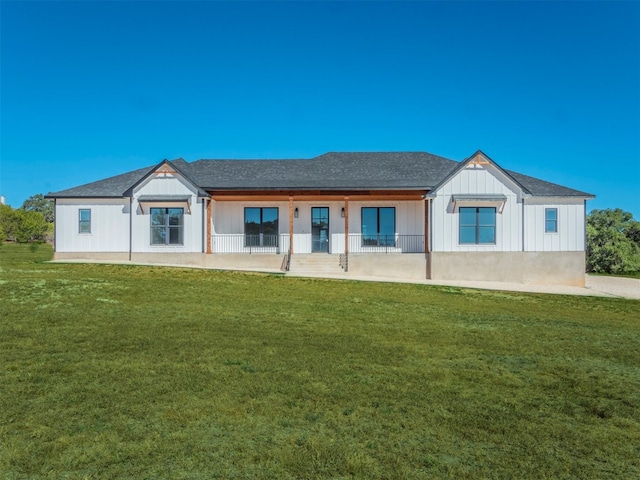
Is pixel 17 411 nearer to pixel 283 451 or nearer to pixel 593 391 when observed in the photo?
pixel 283 451

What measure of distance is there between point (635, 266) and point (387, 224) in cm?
1876

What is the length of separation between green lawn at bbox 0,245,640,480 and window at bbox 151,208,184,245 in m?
12.1

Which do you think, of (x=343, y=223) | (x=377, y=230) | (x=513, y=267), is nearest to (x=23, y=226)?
(x=343, y=223)

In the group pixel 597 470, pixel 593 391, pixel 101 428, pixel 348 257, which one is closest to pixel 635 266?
pixel 348 257

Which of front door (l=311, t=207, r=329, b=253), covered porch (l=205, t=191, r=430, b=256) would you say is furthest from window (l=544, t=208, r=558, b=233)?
front door (l=311, t=207, r=329, b=253)

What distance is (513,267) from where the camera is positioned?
2208 centimetres

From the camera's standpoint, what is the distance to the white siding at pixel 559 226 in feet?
74.5

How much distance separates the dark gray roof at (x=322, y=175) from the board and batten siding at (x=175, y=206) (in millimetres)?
548

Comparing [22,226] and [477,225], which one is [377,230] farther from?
[22,226]

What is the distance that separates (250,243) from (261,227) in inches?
40.0

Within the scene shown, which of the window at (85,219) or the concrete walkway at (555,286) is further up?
the window at (85,219)

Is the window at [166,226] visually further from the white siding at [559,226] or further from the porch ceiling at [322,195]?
the white siding at [559,226]

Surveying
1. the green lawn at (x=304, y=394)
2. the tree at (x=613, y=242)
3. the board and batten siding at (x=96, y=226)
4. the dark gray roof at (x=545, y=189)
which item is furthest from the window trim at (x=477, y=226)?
the board and batten siding at (x=96, y=226)

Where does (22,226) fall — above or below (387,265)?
above
